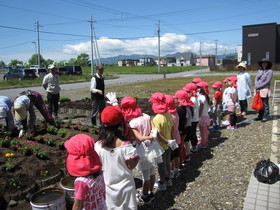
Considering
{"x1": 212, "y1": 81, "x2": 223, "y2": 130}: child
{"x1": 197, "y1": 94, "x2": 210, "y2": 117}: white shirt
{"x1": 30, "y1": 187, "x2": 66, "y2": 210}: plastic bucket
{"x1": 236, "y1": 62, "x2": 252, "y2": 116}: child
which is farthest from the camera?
{"x1": 236, "y1": 62, "x2": 252, "y2": 116}: child

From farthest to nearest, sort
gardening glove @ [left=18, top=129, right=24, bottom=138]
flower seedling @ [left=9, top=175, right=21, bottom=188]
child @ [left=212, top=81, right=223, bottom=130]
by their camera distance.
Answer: child @ [left=212, top=81, right=223, bottom=130]
gardening glove @ [left=18, top=129, right=24, bottom=138]
flower seedling @ [left=9, top=175, right=21, bottom=188]

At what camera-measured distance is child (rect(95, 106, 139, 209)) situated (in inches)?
102

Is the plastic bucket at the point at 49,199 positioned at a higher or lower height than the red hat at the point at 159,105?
lower

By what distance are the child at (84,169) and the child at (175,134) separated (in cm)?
197

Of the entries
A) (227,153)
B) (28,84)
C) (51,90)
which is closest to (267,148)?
(227,153)

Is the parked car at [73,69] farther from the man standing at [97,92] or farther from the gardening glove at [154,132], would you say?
the gardening glove at [154,132]

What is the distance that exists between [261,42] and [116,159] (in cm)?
4719

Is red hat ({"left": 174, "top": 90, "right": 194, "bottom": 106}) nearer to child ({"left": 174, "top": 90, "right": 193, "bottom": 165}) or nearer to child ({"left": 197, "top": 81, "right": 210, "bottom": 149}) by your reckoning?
child ({"left": 174, "top": 90, "right": 193, "bottom": 165})

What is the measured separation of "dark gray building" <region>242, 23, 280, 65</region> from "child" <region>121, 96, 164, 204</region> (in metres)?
45.7

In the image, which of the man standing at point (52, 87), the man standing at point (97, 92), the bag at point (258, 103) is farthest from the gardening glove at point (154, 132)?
the bag at point (258, 103)

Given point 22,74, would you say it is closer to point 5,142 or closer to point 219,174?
point 5,142

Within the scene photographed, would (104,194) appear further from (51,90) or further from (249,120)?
(249,120)

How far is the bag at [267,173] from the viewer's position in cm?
414

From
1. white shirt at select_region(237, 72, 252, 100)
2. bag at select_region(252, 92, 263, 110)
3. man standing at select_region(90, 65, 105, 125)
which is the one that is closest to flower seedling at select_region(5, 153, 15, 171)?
man standing at select_region(90, 65, 105, 125)
